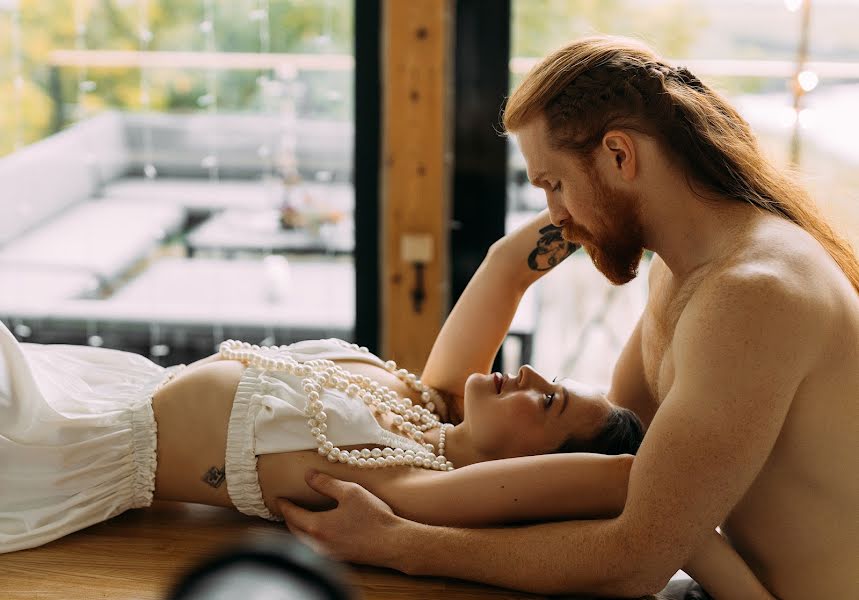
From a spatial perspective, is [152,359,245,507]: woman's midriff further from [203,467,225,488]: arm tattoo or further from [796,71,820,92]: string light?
[796,71,820,92]: string light

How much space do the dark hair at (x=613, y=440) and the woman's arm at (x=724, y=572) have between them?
1.08 ft

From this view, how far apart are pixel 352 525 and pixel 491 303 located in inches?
25.8

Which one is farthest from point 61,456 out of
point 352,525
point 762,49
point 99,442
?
point 762,49

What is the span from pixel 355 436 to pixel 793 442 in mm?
765

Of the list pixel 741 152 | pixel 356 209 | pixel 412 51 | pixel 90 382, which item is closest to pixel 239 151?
pixel 356 209

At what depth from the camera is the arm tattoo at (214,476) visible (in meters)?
1.93

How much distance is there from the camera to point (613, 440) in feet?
6.63

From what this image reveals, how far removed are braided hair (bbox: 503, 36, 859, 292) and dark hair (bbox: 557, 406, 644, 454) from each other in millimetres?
485

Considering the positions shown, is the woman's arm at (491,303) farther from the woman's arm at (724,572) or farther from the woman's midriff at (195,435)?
the woman's arm at (724,572)

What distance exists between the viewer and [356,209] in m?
3.63

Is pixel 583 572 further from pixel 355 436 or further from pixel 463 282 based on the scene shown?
pixel 463 282

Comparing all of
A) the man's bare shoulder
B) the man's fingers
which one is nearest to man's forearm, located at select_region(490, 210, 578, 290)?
the man's bare shoulder

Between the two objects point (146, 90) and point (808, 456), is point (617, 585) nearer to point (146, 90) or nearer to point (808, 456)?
point (808, 456)

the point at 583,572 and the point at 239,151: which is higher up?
the point at 239,151
